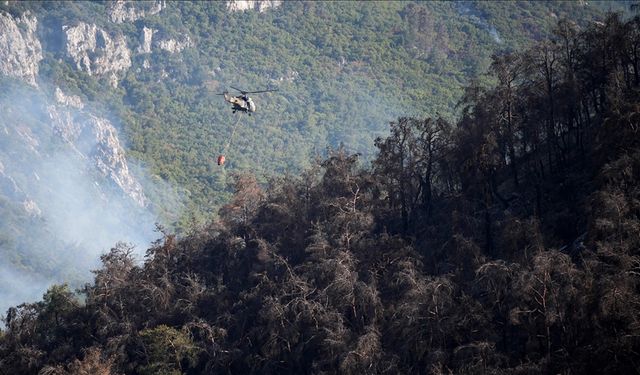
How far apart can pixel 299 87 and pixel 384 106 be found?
79.6 feet

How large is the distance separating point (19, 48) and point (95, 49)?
1542cm

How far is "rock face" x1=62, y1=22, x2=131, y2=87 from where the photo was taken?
192750mm

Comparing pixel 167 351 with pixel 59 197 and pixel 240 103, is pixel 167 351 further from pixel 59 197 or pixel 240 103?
pixel 59 197

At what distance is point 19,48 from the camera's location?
185250 mm

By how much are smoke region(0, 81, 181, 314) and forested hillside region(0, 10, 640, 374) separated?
70.4 metres

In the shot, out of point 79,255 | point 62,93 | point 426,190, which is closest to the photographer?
point 426,190

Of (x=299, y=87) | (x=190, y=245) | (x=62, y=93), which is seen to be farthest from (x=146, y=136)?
(x=190, y=245)

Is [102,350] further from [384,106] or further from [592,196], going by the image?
[384,106]

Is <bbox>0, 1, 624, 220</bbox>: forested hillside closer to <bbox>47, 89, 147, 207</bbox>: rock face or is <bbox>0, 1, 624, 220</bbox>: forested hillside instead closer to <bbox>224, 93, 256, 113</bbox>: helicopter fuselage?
<bbox>47, 89, 147, 207</bbox>: rock face

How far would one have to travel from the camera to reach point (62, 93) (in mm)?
182375

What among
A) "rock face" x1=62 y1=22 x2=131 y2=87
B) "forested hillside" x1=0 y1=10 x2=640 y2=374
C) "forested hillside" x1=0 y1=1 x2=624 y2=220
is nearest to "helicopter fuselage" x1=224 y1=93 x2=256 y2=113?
"forested hillside" x1=0 y1=10 x2=640 y2=374

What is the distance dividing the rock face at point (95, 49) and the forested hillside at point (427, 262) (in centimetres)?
13707

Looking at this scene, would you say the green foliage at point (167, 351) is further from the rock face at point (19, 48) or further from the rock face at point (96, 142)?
the rock face at point (19, 48)

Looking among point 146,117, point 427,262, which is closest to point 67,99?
point 146,117
